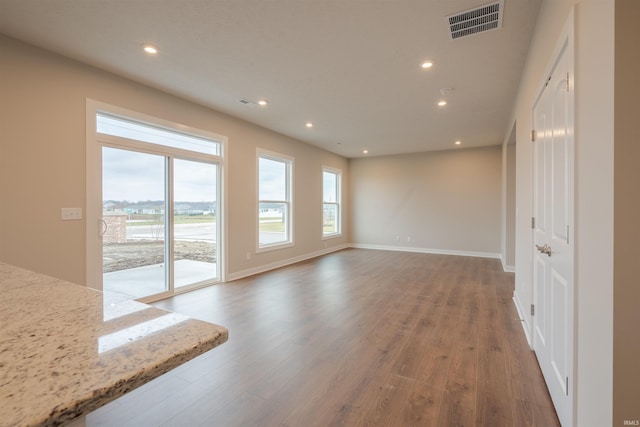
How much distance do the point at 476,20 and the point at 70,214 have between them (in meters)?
4.14

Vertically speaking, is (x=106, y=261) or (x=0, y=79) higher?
(x=0, y=79)

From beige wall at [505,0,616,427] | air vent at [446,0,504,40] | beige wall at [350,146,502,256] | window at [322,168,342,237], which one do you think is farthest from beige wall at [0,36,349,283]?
beige wall at [350,146,502,256]

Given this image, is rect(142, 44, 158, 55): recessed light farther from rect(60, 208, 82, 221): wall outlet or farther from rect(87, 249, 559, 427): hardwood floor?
rect(87, 249, 559, 427): hardwood floor

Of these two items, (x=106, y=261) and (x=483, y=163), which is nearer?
(x=106, y=261)

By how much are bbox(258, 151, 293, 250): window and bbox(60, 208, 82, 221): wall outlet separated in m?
2.80

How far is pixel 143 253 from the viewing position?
3721mm

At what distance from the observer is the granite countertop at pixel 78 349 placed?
1.47 ft

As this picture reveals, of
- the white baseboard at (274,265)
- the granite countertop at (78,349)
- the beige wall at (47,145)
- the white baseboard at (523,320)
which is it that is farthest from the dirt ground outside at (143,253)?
the white baseboard at (523,320)

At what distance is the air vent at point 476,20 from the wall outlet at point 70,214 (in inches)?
153

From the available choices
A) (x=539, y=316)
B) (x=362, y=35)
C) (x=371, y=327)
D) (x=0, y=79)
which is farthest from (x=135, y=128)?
(x=539, y=316)

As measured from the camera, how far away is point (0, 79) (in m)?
2.49

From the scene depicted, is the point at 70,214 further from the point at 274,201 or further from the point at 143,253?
the point at 274,201

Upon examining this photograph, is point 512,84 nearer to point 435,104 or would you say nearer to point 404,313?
point 435,104

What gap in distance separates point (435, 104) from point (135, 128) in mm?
4013
